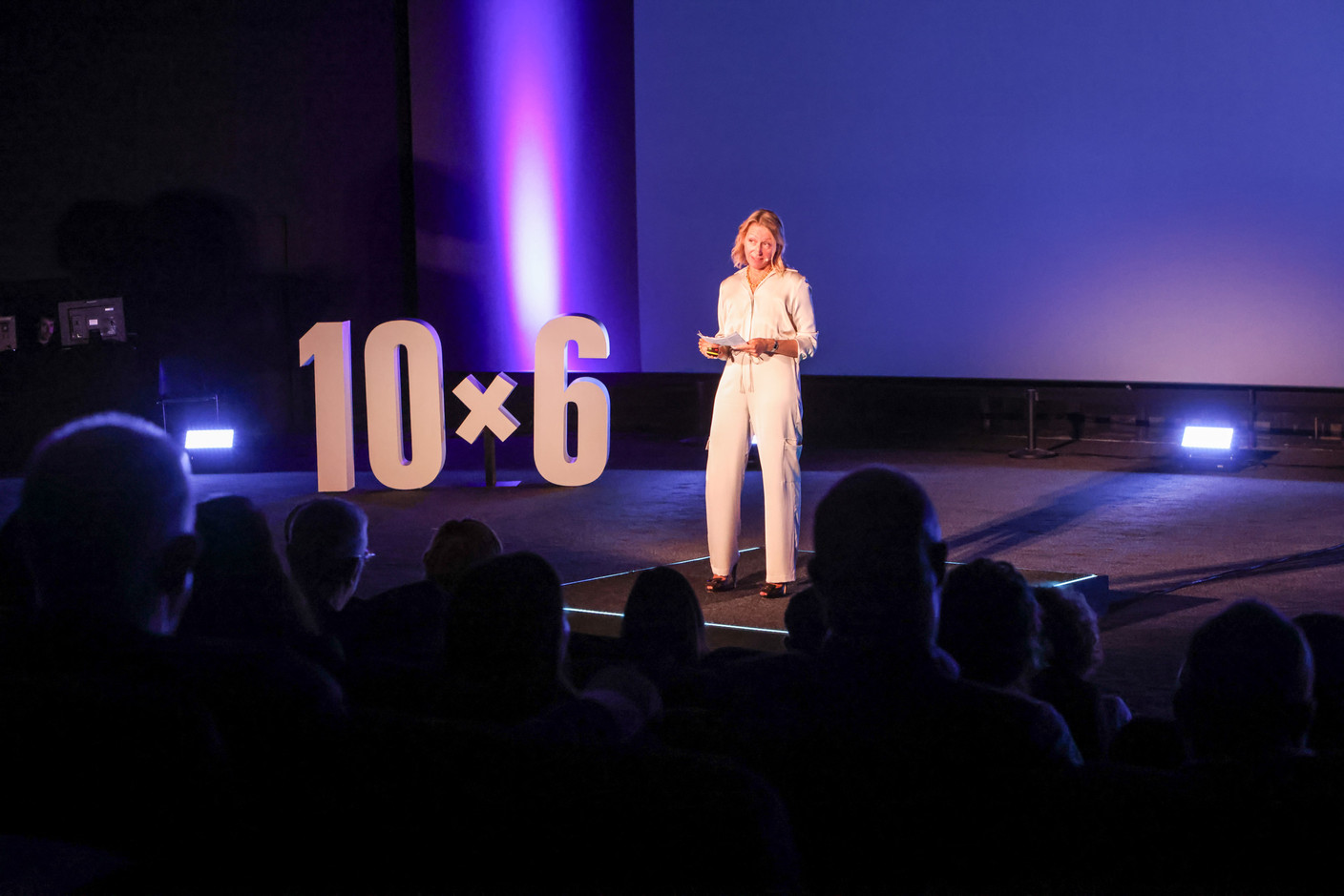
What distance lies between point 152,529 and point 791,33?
7394 millimetres

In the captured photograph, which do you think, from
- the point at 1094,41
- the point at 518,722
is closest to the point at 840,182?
the point at 1094,41

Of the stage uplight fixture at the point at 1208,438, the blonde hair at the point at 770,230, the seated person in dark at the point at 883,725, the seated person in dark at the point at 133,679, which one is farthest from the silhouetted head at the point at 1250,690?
the stage uplight fixture at the point at 1208,438

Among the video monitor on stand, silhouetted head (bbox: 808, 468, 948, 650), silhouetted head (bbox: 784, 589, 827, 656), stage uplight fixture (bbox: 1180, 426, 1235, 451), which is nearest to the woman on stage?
silhouetted head (bbox: 784, 589, 827, 656)

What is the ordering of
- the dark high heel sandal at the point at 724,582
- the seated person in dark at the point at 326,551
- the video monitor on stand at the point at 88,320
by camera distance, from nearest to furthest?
the seated person in dark at the point at 326,551 → the dark high heel sandal at the point at 724,582 → the video monitor on stand at the point at 88,320

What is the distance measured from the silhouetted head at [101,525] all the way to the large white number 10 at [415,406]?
16.9 ft

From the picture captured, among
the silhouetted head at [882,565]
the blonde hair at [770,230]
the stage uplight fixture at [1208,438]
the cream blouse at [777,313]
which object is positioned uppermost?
the blonde hair at [770,230]

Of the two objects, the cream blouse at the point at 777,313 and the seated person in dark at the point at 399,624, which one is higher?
the cream blouse at the point at 777,313

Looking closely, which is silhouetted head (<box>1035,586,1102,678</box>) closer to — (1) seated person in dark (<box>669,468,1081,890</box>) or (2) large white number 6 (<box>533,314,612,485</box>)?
(1) seated person in dark (<box>669,468,1081,890</box>)

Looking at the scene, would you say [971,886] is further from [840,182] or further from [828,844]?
[840,182]

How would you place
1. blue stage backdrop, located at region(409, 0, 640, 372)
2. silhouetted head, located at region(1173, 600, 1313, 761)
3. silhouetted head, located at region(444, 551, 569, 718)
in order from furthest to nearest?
blue stage backdrop, located at region(409, 0, 640, 372), silhouetted head, located at region(444, 551, 569, 718), silhouetted head, located at region(1173, 600, 1313, 761)

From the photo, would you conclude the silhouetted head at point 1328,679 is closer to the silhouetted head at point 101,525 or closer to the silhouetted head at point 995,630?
the silhouetted head at point 995,630

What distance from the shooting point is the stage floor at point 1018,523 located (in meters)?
3.94

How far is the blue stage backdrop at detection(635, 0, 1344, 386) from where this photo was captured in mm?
6988

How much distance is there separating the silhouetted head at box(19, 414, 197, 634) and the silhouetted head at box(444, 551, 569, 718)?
0.36 m
